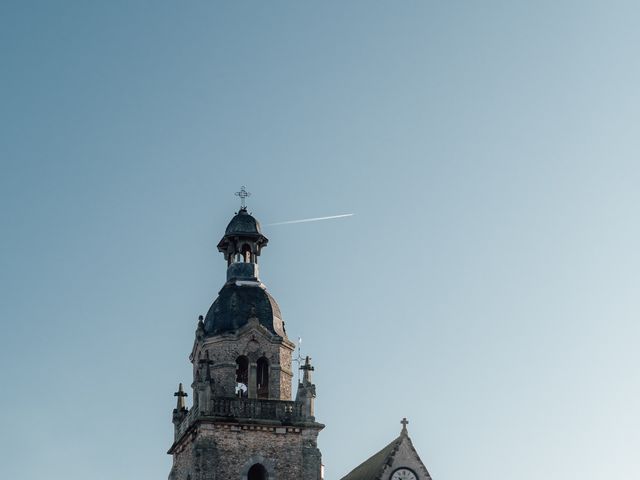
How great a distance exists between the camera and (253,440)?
58250mm

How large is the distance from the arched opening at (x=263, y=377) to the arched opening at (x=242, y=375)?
0.60 meters

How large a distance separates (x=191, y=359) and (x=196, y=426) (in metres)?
6.14

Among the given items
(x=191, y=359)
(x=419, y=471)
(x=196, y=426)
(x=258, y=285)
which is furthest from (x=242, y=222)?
(x=419, y=471)

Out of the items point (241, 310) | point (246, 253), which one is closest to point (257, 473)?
point (241, 310)

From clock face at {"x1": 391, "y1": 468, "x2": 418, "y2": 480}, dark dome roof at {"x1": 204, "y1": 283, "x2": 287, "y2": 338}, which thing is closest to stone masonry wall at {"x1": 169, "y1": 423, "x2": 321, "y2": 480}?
clock face at {"x1": 391, "y1": 468, "x2": 418, "y2": 480}

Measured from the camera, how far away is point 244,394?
→ 61500 millimetres

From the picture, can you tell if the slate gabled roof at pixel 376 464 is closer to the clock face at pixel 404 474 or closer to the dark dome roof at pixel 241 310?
the clock face at pixel 404 474

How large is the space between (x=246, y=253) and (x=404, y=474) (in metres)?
15.3

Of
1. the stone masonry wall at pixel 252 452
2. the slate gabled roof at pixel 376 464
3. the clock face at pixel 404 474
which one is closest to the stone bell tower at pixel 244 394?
A: the stone masonry wall at pixel 252 452

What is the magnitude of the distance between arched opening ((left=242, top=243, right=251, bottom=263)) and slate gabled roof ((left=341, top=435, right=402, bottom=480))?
1201 cm

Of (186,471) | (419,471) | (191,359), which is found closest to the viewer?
(419,471)

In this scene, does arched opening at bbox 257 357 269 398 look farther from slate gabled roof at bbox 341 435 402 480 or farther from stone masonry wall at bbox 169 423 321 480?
slate gabled roof at bbox 341 435 402 480

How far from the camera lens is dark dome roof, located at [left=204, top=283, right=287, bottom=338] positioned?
61469 mm

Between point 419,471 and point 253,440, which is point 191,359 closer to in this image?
point 253,440
